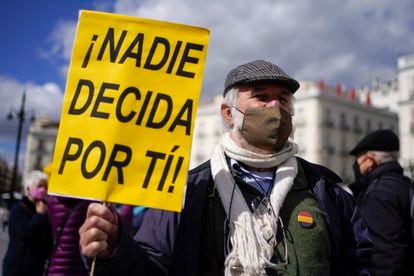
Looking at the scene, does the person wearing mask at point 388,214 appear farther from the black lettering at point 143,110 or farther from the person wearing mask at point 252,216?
the black lettering at point 143,110

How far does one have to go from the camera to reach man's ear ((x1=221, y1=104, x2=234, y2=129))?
240cm

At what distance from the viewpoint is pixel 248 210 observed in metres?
2.06

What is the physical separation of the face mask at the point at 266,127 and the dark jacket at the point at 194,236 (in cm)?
27

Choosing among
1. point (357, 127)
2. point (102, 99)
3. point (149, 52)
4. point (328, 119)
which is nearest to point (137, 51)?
point (149, 52)

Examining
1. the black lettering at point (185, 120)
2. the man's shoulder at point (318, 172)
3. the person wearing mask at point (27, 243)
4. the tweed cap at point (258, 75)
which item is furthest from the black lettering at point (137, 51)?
the person wearing mask at point (27, 243)

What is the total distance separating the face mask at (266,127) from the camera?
2209mm

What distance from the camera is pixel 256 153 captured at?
223 cm

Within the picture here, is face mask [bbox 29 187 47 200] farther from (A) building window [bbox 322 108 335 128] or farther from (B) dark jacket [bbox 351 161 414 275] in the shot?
(A) building window [bbox 322 108 335 128]

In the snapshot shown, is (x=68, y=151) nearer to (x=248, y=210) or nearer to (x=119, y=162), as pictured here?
(x=119, y=162)

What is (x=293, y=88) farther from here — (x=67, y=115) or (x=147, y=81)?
(x=67, y=115)

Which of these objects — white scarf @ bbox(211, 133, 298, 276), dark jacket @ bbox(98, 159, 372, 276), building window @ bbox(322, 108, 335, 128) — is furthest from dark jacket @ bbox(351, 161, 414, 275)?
building window @ bbox(322, 108, 335, 128)

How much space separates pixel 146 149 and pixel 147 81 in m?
0.31

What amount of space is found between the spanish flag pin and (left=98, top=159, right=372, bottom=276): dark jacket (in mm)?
109

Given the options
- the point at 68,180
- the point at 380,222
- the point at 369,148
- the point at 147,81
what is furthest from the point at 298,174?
the point at 369,148
